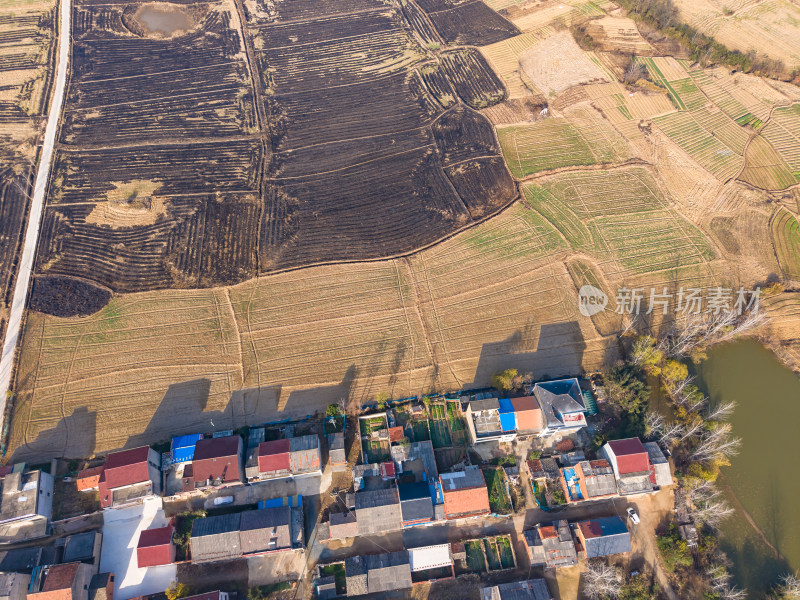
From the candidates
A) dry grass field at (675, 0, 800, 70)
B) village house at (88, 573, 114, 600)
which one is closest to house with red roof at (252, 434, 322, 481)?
village house at (88, 573, 114, 600)

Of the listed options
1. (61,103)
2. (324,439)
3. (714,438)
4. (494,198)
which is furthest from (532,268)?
(61,103)

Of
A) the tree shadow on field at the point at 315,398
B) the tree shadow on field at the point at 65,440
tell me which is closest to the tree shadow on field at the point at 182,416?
the tree shadow on field at the point at 65,440

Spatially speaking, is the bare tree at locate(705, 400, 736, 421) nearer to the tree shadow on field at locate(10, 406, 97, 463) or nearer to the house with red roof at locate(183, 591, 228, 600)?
the house with red roof at locate(183, 591, 228, 600)

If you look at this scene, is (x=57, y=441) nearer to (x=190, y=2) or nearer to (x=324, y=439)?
(x=324, y=439)

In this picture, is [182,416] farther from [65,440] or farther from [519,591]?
[519,591]

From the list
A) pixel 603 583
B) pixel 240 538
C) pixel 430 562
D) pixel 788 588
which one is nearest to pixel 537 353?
pixel 603 583

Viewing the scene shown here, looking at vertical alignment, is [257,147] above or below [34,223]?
above
